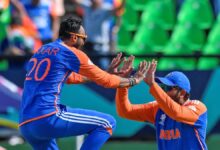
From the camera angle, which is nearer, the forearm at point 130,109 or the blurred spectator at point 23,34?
the forearm at point 130,109

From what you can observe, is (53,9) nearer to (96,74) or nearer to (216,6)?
(216,6)

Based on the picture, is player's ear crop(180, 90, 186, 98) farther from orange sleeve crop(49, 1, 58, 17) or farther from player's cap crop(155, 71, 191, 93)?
orange sleeve crop(49, 1, 58, 17)

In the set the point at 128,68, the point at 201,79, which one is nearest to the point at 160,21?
the point at 201,79

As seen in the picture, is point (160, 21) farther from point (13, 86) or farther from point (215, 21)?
point (13, 86)

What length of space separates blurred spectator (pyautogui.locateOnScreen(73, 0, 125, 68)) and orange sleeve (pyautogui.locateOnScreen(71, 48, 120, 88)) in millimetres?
5170

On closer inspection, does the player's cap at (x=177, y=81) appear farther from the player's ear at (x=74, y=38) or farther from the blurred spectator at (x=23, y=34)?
the blurred spectator at (x=23, y=34)

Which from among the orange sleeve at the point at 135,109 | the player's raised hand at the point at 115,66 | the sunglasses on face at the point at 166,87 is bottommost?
the orange sleeve at the point at 135,109

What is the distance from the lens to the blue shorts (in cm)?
740

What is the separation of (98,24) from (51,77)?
17.5ft

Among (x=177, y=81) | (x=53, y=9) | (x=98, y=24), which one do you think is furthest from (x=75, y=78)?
(x=53, y=9)

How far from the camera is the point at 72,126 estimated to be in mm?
7488

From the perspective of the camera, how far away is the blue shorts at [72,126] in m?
7.40

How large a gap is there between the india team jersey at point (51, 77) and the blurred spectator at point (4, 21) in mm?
5065

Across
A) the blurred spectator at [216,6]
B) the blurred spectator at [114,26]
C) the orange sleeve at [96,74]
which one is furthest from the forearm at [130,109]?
the blurred spectator at [216,6]
